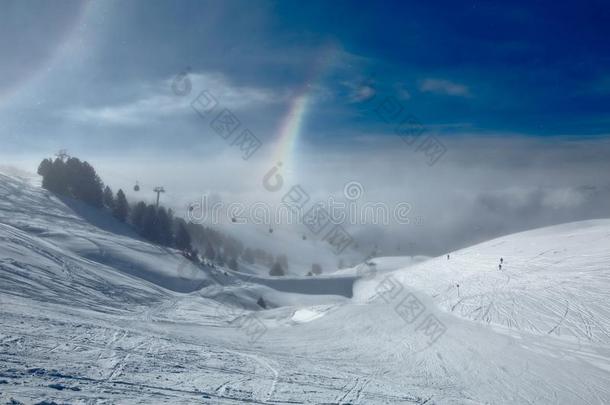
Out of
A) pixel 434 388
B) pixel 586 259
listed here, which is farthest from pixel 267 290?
pixel 434 388

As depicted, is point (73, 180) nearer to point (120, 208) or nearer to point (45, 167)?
point (45, 167)

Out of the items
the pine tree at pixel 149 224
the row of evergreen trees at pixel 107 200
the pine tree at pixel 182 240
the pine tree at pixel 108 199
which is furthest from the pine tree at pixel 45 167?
the pine tree at pixel 182 240

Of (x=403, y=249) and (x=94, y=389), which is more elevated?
(x=403, y=249)

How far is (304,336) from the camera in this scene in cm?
2086

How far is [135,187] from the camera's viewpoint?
8456 cm

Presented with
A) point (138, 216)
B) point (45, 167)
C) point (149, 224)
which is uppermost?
point (45, 167)

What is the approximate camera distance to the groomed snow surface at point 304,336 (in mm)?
10266

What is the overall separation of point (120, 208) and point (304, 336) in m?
52.7

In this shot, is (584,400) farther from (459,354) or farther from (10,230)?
(10,230)

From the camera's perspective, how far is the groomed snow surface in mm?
10266

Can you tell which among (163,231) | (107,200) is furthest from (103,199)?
(163,231)

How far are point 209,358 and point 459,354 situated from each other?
9.87 meters

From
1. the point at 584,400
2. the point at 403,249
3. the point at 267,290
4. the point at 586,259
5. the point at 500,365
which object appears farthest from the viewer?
the point at 403,249

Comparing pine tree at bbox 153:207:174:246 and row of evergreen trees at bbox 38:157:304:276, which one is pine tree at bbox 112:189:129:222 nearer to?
row of evergreen trees at bbox 38:157:304:276
